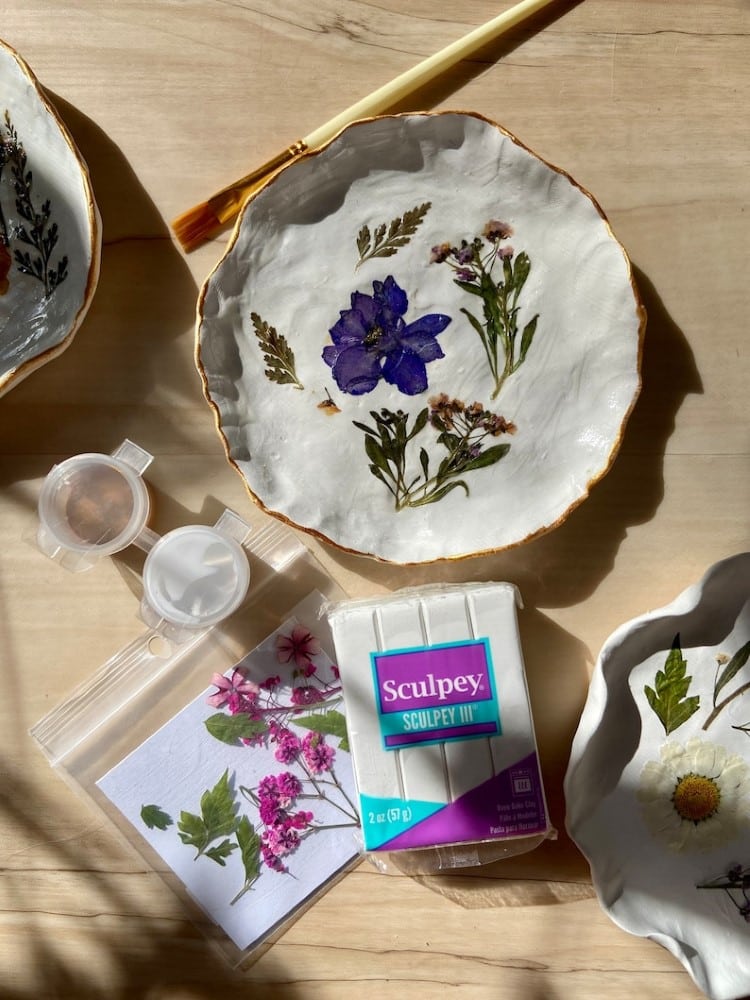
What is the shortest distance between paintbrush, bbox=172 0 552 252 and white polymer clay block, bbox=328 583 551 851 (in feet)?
1.21

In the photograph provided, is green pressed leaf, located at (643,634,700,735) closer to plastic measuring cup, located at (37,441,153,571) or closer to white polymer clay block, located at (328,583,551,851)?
white polymer clay block, located at (328,583,551,851)

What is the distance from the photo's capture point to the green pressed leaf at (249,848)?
0.72 metres

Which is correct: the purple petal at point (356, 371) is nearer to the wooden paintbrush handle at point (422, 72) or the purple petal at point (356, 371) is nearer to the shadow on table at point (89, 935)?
the wooden paintbrush handle at point (422, 72)

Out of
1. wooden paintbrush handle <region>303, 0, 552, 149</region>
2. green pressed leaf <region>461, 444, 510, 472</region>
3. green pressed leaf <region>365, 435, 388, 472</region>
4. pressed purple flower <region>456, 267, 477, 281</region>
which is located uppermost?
wooden paintbrush handle <region>303, 0, 552, 149</region>

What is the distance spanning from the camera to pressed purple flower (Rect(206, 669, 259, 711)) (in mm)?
729

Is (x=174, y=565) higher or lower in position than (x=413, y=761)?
higher

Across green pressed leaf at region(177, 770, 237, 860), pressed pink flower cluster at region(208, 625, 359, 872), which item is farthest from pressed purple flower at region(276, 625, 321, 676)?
green pressed leaf at region(177, 770, 237, 860)

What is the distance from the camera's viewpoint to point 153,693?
29.0 inches

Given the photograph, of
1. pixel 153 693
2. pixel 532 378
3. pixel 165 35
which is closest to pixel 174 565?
pixel 153 693

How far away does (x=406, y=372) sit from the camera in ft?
2.35

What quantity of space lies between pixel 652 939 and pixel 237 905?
1.16 ft

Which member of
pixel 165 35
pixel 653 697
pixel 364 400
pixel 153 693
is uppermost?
pixel 165 35

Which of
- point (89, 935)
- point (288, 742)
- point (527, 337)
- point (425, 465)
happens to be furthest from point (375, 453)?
point (89, 935)

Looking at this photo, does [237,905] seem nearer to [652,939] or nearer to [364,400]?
[652,939]
